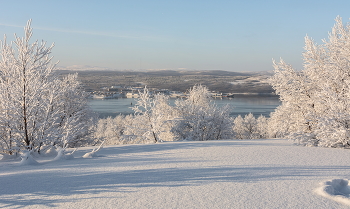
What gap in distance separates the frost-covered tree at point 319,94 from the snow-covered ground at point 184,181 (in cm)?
151

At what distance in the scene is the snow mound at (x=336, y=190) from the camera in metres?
3.54

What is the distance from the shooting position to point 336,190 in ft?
13.0

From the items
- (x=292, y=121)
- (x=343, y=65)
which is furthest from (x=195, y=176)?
(x=292, y=121)

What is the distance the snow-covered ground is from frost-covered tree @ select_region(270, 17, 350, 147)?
1505 mm

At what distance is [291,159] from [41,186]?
5266 mm

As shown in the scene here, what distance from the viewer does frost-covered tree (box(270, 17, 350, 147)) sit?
780cm

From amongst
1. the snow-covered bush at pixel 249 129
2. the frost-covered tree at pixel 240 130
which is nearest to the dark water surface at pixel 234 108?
the snow-covered bush at pixel 249 129

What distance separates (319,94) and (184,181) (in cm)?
687

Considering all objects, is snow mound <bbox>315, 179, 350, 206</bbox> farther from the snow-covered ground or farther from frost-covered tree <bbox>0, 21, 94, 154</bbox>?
frost-covered tree <bbox>0, 21, 94, 154</bbox>

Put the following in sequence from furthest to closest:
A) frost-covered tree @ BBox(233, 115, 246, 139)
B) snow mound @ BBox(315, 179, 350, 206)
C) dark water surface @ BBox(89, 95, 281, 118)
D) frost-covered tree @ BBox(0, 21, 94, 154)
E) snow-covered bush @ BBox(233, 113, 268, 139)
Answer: dark water surface @ BBox(89, 95, 281, 118) < snow-covered bush @ BBox(233, 113, 268, 139) < frost-covered tree @ BBox(233, 115, 246, 139) < frost-covered tree @ BBox(0, 21, 94, 154) < snow mound @ BBox(315, 179, 350, 206)

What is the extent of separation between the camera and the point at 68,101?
20.9m

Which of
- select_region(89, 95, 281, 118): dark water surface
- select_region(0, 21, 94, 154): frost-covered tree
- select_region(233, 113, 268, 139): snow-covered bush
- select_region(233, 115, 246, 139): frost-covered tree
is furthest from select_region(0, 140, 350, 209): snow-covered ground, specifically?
select_region(89, 95, 281, 118): dark water surface

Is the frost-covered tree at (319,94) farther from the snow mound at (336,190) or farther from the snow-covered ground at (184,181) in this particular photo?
the snow mound at (336,190)

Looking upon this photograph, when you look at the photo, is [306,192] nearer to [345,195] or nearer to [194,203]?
[345,195]
